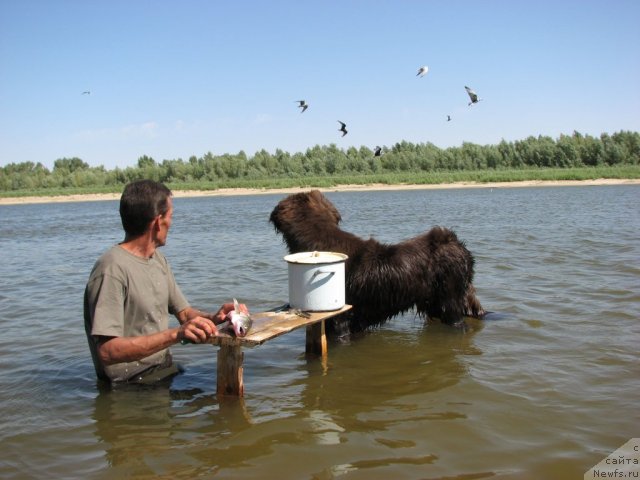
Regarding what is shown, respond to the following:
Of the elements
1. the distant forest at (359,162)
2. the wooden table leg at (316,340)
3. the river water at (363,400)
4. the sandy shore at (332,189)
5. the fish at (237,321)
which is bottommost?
the river water at (363,400)

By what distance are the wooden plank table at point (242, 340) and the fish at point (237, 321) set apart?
5 centimetres

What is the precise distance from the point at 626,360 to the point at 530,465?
2574 mm

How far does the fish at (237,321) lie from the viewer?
415cm

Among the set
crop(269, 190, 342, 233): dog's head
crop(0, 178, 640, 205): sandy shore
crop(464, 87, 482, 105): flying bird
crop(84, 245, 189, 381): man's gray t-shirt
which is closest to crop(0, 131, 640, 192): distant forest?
crop(0, 178, 640, 205): sandy shore

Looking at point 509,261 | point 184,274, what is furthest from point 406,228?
point 184,274

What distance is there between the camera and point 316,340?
19.3 feet

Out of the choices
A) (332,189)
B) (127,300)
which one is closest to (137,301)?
(127,300)

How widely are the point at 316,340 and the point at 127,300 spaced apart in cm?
234

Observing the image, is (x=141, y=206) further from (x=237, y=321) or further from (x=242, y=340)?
(x=242, y=340)

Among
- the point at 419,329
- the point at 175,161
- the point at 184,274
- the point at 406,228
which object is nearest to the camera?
the point at 419,329

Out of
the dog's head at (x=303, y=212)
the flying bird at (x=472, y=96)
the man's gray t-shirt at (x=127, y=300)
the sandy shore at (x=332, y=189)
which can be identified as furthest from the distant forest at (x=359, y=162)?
the man's gray t-shirt at (x=127, y=300)

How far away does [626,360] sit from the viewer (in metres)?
5.60

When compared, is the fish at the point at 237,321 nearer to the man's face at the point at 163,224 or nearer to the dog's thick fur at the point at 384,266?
the man's face at the point at 163,224

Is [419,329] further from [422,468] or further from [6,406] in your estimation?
[6,406]
